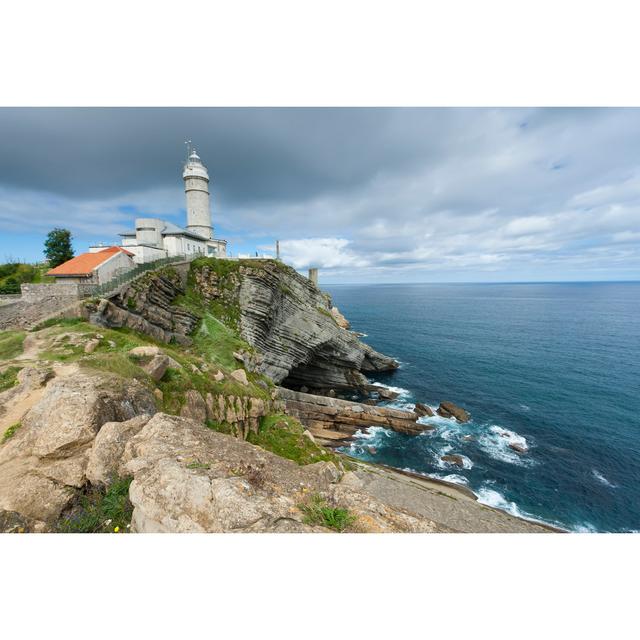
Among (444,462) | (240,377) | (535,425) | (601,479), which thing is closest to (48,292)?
(240,377)

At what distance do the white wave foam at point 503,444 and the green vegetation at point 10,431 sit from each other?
3479cm

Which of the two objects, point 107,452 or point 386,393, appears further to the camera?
point 386,393

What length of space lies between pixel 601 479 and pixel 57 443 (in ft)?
127

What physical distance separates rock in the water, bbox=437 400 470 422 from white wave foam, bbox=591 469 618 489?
11.4 metres

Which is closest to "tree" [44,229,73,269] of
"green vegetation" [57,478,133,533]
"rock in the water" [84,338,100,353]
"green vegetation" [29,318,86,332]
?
"green vegetation" [29,318,86,332]

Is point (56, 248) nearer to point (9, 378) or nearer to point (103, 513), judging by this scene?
point (9, 378)

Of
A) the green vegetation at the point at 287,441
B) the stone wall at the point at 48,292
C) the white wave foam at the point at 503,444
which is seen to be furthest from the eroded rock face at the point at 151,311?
the white wave foam at the point at 503,444

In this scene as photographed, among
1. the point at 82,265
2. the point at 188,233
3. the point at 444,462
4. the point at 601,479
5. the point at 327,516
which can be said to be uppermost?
the point at 188,233

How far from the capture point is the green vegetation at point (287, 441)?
16195 mm

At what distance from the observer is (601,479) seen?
83.1 feet

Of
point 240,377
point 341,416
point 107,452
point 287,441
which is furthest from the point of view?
point 341,416

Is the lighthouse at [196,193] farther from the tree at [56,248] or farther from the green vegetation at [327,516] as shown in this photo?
the green vegetation at [327,516]

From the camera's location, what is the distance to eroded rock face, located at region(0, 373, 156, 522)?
637cm
